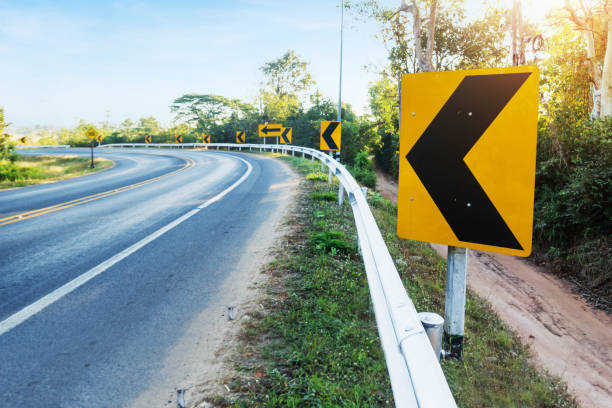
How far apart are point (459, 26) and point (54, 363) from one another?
30.4 meters

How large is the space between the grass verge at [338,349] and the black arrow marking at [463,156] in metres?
1.28

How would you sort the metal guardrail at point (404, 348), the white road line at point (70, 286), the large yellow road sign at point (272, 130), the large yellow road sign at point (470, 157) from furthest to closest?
the large yellow road sign at point (272, 130) → the white road line at point (70, 286) → the large yellow road sign at point (470, 157) → the metal guardrail at point (404, 348)

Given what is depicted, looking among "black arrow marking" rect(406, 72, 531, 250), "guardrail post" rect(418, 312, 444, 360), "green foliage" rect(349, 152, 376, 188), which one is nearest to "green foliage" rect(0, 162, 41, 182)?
"green foliage" rect(349, 152, 376, 188)

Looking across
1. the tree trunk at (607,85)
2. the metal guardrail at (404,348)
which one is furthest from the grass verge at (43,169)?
the tree trunk at (607,85)

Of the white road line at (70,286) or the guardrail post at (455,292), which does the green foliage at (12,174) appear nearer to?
the white road line at (70,286)

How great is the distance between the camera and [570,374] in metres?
5.52

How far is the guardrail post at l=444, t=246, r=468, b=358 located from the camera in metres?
2.33

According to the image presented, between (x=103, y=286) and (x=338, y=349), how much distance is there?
3050 mm

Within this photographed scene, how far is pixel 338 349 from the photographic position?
10.4 ft

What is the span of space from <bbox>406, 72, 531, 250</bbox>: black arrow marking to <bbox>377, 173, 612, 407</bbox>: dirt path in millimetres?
3445

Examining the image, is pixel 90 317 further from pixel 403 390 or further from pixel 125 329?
pixel 403 390

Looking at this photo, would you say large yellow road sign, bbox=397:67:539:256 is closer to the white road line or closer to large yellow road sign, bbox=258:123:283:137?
the white road line

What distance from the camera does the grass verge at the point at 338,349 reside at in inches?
105

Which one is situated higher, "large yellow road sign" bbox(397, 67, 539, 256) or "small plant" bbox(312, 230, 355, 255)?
"large yellow road sign" bbox(397, 67, 539, 256)
